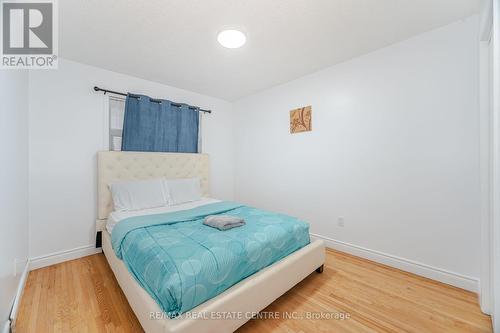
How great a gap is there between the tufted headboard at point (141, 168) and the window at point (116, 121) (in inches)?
8.3

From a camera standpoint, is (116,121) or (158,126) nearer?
(116,121)

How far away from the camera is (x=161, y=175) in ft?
10.6

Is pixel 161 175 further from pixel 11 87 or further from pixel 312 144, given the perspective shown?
pixel 312 144

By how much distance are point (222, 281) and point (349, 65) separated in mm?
2844

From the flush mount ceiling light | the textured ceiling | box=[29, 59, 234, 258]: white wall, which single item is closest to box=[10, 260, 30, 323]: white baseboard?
box=[29, 59, 234, 258]: white wall

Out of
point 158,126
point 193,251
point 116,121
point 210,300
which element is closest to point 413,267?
point 210,300

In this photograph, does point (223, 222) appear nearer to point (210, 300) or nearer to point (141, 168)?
point (210, 300)

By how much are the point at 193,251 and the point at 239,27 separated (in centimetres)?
202

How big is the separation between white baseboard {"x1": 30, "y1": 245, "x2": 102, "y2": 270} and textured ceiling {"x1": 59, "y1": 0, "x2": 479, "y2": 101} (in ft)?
7.75

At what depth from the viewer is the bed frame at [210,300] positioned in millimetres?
1197

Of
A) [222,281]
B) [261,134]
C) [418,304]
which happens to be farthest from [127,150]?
[418,304]

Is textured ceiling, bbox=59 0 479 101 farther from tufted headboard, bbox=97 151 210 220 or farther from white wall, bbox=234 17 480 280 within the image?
tufted headboard, bbox=97 151 210 220

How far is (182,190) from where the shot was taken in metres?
3.12

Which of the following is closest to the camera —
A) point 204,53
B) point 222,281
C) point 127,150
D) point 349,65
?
point 222,281
